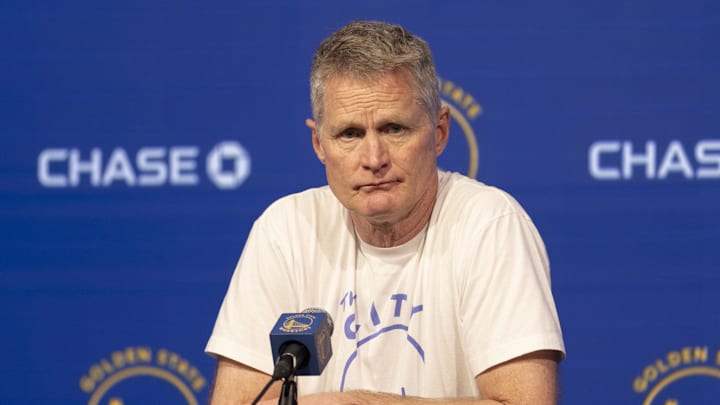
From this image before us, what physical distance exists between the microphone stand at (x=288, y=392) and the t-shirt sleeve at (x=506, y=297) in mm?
555

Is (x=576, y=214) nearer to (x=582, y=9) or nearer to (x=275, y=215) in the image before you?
(x=582, y=9)

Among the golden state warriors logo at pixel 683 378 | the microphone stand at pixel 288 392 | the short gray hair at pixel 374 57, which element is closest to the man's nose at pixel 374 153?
the short gray hair at pixel 374 57

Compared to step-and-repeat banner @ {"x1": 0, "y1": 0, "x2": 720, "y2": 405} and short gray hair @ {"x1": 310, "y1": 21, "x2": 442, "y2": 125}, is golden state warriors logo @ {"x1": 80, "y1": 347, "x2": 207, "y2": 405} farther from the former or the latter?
short gray hair @ {"x1": 310, "y1": 21, "x2": 442, "y2": 125}

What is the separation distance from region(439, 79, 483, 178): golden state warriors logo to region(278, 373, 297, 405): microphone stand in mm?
1569

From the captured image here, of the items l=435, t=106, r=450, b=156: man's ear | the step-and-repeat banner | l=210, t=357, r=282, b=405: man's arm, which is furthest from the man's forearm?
the step-and-repeat banner

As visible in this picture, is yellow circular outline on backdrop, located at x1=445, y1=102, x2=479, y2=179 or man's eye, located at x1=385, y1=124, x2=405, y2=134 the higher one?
yellow circular outline on backdrop, located at x1=445, y1=102, x2=479, y2=179

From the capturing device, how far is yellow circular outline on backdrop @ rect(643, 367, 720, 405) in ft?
9.99

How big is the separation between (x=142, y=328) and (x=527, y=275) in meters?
1.57

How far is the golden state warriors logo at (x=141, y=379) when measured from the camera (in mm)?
3299

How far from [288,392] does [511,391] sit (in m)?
0.57

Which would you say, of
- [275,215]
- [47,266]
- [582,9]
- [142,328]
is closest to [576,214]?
[582,9]

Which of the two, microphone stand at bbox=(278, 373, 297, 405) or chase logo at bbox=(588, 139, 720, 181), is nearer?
microphone stand at bbox=(278, 373, 297, 405)

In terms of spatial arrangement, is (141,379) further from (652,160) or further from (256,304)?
(652,160)

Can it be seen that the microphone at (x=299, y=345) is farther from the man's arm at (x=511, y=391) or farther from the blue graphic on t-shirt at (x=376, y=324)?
the blue graphic on t-shirt at (x=376, y=324)
